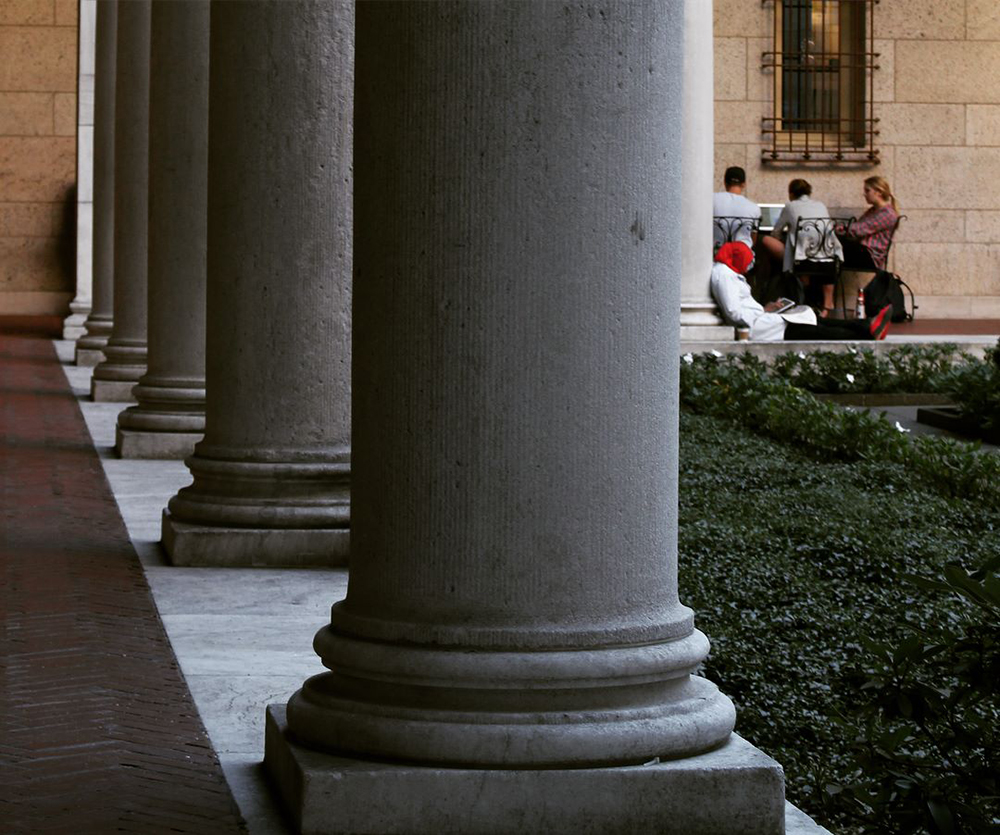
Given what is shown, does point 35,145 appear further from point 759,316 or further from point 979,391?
point 979,391

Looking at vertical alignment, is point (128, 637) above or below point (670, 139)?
below

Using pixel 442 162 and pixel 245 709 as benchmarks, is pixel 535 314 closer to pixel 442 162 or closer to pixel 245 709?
pixel 442 162

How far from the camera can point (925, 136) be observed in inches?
994

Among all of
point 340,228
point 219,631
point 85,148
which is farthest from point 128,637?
point 85,148

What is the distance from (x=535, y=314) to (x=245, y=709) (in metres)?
1.63

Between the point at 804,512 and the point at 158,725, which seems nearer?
the point at 158,725

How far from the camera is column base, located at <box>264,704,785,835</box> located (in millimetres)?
3043

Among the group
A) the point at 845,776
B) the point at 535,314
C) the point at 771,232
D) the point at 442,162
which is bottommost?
the point at 845,776

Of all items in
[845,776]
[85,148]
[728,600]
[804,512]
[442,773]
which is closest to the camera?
[442,773]

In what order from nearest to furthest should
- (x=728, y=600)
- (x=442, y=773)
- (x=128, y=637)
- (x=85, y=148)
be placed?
(x=442, y=773), (x=128, y=637), (x=728, y=600), (x=85, y=148)

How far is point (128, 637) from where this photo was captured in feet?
16.5

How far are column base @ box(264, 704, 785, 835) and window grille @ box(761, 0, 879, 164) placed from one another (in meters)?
22.6

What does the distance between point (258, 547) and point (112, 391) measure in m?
6.47

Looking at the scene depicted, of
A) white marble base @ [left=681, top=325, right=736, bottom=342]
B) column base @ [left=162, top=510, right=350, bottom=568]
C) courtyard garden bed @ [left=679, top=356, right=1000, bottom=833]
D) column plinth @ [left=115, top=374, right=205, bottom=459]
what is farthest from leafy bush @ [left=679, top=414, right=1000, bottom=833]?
white marble base @ [left=681, top=325, right=736, bottom=342]
